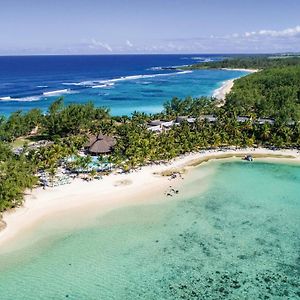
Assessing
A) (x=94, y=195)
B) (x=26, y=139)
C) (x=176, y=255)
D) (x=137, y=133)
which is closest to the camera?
(x=176, y=255)

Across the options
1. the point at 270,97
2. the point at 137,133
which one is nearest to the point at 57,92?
the point at 270,97

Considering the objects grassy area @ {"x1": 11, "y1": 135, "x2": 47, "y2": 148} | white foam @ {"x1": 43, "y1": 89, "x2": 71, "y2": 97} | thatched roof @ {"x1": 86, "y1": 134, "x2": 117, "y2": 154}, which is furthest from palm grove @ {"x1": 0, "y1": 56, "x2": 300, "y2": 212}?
white foam @ {"x1": 43, "y1": 89, "x2": 71, "y2": 97}

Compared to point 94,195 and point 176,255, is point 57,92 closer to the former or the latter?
point 94,195

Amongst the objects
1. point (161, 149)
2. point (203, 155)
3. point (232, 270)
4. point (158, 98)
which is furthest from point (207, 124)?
point (158, 98)

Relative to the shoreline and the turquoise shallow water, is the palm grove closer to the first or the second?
the shoreline

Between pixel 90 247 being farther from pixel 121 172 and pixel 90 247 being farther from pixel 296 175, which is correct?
pixel 296 175

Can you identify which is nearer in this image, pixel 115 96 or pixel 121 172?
pixel 121 172

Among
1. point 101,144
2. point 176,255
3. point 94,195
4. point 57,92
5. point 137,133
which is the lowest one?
point 176,255
